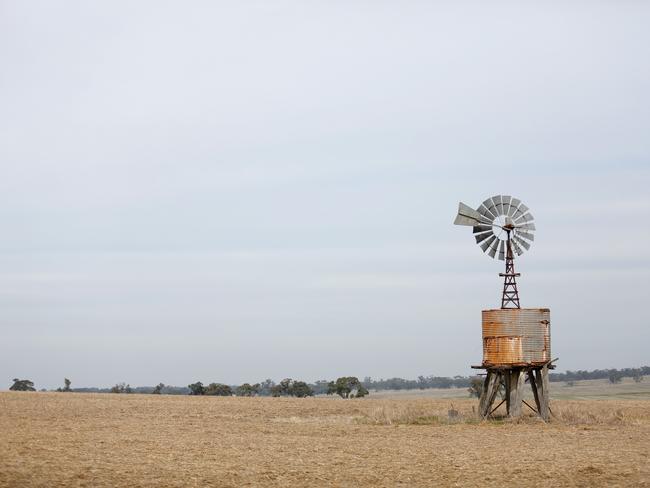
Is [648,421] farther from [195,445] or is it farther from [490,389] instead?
[195,445]

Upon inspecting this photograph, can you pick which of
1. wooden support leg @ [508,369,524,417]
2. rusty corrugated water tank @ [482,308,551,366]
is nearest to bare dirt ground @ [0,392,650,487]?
wooden support leg @ [508,369,524,417]

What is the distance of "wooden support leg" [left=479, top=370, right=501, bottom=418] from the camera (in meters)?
43.9

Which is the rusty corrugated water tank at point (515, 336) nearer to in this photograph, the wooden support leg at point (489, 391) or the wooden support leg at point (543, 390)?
the wooden support leg at point (543, 390)

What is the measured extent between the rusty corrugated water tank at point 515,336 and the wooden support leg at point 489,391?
4.03ft

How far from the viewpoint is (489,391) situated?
44.1 meters

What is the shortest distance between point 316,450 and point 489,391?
54.0 feet

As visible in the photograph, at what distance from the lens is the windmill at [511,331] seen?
4238 cm

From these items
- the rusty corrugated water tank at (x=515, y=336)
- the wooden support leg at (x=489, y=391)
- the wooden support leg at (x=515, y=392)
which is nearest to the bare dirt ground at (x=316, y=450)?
the wooden support leg at (x=489, y=391)

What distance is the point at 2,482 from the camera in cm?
2103

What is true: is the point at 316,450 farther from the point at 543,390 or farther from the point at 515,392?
the point at 543,390

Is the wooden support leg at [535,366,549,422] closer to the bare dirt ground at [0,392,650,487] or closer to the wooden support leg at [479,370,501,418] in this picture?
the bare dirt ground at [0,392,650,487]

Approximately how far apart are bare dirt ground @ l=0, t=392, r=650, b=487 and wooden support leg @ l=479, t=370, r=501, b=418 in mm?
981

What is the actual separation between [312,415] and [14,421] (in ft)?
62.1

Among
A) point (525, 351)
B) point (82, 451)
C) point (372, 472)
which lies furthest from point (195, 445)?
point (525, 351)
